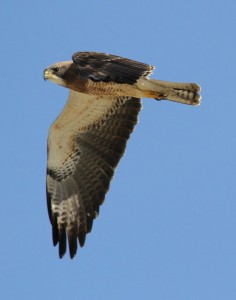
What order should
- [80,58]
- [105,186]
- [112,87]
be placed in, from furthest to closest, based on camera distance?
1. [105,186]
2. [112,87]
3. [80,58]

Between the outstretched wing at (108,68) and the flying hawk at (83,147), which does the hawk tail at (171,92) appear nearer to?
the flying hawk at (83,147)

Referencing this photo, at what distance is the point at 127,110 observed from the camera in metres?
15.7

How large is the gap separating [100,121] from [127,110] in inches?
23.5

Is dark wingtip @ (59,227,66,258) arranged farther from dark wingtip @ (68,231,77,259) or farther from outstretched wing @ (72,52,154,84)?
outstretched wing @ (72,52,154,84)

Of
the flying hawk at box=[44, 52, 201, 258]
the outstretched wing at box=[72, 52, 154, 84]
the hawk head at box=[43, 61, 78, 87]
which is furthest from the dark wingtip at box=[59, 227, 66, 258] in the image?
the outstretched wing at box=[72, 52, 154, 84]

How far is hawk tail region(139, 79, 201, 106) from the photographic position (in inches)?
570

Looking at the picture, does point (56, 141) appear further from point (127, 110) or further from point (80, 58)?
point (80, 58)

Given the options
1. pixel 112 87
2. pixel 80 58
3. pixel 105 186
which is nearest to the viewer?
pixel 80 58

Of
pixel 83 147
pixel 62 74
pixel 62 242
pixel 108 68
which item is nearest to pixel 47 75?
pixel 62 74

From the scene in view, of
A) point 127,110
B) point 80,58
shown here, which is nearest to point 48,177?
point 127,110

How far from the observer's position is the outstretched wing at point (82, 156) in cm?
1551

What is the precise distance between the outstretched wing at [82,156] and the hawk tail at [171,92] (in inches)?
45.0

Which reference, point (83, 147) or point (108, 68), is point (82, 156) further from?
point (108, 68)

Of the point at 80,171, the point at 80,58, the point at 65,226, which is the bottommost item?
the point at 65,226
